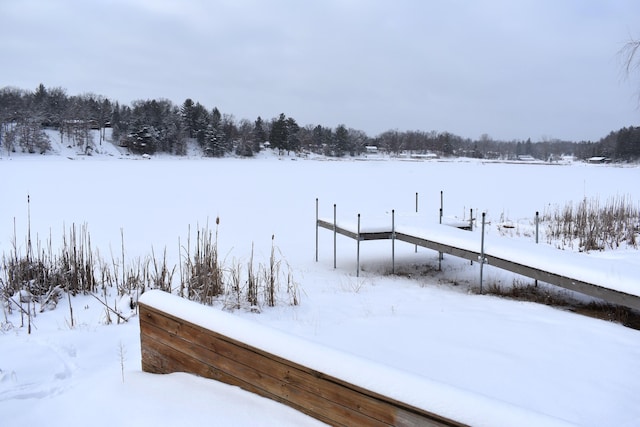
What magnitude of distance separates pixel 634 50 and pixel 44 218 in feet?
40.2

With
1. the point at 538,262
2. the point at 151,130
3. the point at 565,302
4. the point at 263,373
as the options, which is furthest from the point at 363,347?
the point at 151,130

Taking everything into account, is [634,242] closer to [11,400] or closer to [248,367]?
[248,367]

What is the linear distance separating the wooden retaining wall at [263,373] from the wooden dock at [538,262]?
3268mm

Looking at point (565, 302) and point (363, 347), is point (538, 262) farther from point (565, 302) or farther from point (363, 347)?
point (363, 347)

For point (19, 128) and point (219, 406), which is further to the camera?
point (19, 128)

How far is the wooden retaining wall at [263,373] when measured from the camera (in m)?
1.46

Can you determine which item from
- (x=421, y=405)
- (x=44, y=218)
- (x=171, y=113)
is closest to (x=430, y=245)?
(x=421, y=405)

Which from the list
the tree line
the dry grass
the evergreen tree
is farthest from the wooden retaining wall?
the evergreen tree

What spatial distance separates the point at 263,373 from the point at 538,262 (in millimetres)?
3651

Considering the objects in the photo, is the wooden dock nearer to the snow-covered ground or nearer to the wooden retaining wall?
the snow-covered ground

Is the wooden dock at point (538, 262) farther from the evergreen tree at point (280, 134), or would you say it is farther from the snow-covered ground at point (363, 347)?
the evergreen tree at point (280, 134)

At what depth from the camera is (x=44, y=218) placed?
10375 mm

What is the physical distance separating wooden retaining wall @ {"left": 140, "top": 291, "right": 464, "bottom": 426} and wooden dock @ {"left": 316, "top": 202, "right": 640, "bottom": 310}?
3268 millimetres

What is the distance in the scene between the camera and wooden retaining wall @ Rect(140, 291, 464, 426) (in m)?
1.46
